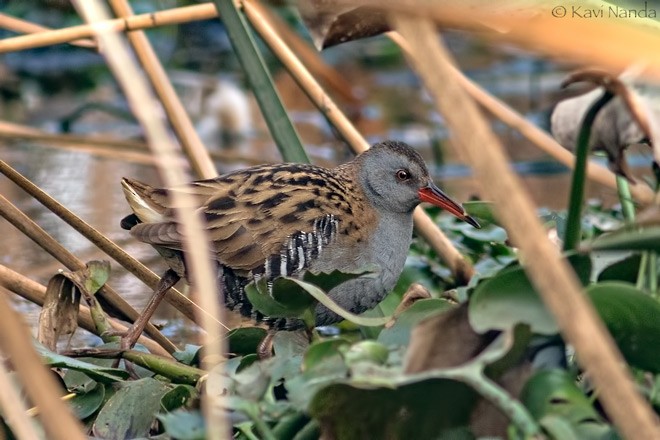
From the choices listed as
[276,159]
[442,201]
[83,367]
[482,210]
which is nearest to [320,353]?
[83,367]

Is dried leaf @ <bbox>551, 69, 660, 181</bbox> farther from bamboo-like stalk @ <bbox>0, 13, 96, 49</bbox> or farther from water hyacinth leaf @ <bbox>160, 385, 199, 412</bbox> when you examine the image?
bamboo-like stalk @ <bbox>0, 13, 96, 49</bbox>

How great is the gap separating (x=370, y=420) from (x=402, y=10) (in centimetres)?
65

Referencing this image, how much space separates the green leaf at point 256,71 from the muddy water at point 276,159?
660 millimetres

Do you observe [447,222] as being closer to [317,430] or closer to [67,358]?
[67,358]

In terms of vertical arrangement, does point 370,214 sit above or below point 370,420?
below

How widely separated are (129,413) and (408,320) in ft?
1.75

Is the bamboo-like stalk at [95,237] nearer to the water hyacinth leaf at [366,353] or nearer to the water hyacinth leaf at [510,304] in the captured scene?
the water hyacinth leaf at [366,353]

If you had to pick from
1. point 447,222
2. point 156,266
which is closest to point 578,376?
point 447,222

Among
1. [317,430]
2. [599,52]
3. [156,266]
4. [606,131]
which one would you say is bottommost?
[156,266]

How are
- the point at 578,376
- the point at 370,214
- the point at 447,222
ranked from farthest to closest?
the point at 447,222 < the point at 370,214 < the point at 578,376

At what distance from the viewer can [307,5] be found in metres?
1.58

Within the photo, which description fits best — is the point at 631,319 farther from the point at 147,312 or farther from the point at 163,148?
the point at 147,312

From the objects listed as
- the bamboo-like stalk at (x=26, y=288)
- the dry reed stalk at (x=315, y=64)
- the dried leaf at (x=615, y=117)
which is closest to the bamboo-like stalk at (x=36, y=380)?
the dried leaf at (x=615, y=117)

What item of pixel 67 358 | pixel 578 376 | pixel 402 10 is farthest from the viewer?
pixel 67 358
